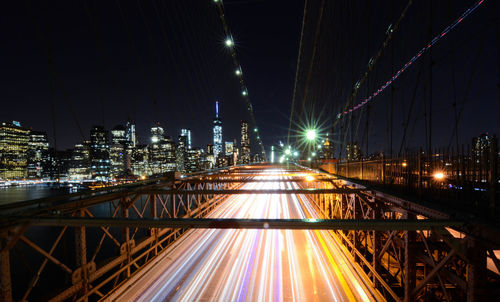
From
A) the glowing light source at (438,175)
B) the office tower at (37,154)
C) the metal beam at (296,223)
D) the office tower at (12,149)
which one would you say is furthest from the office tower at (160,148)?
the office tower at (37,154)

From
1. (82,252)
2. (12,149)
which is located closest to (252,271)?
(82,252)

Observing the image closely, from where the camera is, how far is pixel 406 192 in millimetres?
6719

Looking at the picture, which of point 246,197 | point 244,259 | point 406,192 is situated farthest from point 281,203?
point 406,192

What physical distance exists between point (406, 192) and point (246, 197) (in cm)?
1560

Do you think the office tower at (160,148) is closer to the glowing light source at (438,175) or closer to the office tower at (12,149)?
the glowing light source at (438,175)

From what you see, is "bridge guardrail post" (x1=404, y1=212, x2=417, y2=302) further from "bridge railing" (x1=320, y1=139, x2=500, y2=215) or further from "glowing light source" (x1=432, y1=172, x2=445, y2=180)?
"glowing light source" (x1=432, y1=172, x2=445, y2=180)

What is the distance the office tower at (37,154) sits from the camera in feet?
314

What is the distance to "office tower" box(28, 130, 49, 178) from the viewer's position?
314 ft

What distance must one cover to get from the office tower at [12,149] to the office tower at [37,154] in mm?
2764

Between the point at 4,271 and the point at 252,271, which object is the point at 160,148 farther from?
the point at 4,271

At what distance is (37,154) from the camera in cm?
10888

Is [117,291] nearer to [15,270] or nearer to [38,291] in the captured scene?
[38,291]

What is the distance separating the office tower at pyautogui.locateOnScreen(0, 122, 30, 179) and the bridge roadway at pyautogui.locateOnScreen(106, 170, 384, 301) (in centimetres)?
10830

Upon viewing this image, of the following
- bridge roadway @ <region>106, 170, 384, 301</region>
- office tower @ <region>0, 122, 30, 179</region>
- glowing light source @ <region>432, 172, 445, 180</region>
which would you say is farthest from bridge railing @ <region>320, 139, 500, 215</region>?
office tower @ <region>0, 122, 30, 179</region>
